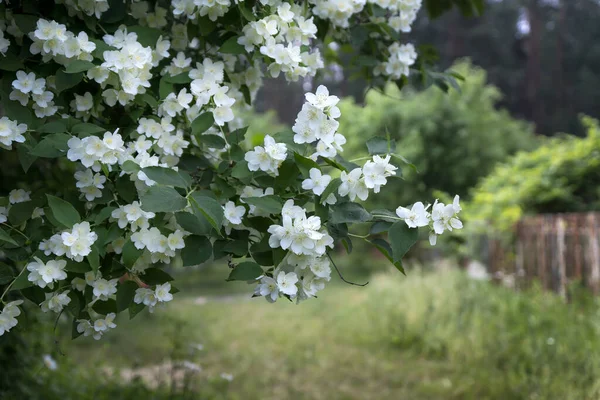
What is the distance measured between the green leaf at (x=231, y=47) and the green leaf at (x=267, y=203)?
488mm

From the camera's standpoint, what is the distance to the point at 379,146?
1564mm

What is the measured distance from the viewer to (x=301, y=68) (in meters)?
1.79

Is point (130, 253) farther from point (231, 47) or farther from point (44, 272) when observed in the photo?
point (231, 47)

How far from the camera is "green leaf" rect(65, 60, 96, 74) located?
1.49 meters

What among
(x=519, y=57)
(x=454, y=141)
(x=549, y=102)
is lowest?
(x=454, y=141)

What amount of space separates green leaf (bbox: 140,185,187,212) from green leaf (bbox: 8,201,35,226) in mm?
395

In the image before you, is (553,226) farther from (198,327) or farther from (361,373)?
(198,327)

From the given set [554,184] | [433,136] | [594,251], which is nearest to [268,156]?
[594,251]

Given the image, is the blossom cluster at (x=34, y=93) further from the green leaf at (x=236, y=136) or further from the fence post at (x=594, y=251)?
the fence post at (x=594, y=251)

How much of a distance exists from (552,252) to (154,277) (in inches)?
252

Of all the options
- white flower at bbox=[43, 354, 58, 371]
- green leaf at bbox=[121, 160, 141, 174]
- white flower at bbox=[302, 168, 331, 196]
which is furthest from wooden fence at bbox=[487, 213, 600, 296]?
green leaf at bbox=[121, 160, 141, 174]

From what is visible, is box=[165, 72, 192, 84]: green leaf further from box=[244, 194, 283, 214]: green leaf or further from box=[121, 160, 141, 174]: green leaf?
box=[244, 194, 283, 214]: green leaf

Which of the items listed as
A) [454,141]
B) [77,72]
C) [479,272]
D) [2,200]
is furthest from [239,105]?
[454,141]

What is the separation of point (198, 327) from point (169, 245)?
712cm
